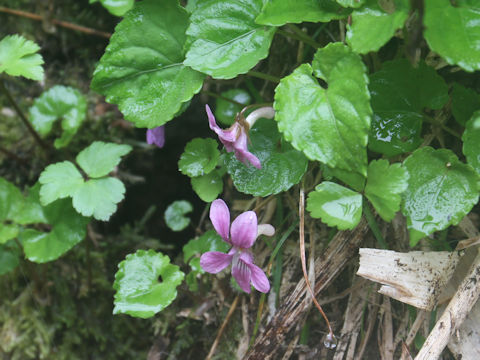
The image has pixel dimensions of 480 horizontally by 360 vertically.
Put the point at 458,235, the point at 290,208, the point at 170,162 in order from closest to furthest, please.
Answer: the point at 458,235, the point at 290,208, the point at 170,162

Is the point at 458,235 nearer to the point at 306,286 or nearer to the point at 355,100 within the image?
the point at 306,286

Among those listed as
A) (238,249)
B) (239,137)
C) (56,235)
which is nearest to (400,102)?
(239,137)

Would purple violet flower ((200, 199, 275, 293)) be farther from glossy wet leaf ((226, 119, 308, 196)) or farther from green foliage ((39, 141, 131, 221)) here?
green foliage ((39, 141, 131, 221))

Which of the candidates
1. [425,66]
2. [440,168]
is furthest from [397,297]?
[425,66]

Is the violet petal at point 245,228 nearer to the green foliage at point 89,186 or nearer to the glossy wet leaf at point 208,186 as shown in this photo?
the glossy wet leaf at point 208,186

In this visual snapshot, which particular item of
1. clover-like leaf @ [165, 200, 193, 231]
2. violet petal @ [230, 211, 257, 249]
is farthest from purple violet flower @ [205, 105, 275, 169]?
clover-like leaf @ [165, 200, 193, 231]

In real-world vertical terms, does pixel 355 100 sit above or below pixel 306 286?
above

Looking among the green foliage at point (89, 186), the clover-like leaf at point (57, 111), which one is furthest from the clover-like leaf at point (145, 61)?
the clover-like leaf at point (57, 111)
